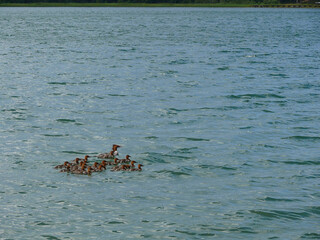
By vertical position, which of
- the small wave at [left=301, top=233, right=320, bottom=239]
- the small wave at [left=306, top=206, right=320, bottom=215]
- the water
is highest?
the water

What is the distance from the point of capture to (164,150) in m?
24.8

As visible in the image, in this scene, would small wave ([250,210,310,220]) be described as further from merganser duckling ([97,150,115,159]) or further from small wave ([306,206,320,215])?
merganser duckling ([97,150,115,159])

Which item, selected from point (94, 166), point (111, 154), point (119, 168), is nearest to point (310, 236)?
point (119, 168)

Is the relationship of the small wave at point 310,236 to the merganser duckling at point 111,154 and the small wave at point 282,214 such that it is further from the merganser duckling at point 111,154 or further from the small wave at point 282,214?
the merganser duckling at point 111,154

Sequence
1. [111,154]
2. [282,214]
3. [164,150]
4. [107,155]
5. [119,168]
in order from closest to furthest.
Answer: [282,214], [119,168], [111,154], [107,155], [164,150]

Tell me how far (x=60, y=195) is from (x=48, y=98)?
17.4 meters

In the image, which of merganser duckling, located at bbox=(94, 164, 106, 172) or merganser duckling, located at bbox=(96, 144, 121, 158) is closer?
merganser duckling, located at bbox=(94, 164, 106, 172)

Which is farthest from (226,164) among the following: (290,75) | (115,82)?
(290,75)

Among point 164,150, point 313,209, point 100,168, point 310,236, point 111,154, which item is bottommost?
point 310,236

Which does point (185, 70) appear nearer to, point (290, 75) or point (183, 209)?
point (290, 75)

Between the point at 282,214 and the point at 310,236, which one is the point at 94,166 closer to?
the point at 282,214

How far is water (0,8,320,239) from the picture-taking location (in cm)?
1775

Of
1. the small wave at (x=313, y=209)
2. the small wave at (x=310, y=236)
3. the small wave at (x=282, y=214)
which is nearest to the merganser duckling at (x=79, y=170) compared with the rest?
the small wave at (x=282, y=214)

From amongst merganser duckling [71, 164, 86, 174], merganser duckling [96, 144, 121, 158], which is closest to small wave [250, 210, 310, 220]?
merganser duckling [71, 164, 86, 174]
